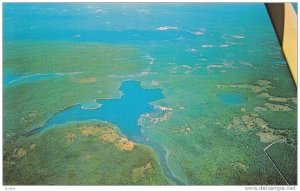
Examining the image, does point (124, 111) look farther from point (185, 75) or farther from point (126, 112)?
point (185, 75)

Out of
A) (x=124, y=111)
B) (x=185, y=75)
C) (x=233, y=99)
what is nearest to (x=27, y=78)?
(x=124, y=111)

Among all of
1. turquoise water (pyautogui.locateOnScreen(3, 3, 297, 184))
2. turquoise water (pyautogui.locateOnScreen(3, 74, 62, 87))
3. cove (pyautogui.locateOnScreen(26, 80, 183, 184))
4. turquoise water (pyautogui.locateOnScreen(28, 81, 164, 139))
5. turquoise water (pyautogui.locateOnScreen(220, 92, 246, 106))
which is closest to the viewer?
turquoise water (pyautogui.locateOnScreen(3, 3, 297, 184))

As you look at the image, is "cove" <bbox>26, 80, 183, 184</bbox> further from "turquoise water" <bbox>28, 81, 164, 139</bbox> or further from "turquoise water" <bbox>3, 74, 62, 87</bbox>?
"turquoise water" <bbox>3, 74, 62, 87</bbox>

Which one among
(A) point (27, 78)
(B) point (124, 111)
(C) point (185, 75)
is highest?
(A) point (27, 78)

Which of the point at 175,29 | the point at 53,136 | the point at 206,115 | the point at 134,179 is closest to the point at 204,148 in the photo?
the point at 206,115

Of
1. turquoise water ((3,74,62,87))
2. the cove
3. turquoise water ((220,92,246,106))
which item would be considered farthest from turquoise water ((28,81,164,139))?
turquoise water ((220,92,246,106))

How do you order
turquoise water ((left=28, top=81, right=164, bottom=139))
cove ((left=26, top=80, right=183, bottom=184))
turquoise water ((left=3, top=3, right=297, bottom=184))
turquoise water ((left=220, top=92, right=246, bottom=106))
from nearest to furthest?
turquoise water ((left=3, top=3, right=297, bottom=184)) → cove ((left=26, top=80, right=183, bottom=184)) → turquoise water ((left=28, top=81, right=164, bottom=139)) → turquoise water ((left=220, top=92, right=246, bottom=106))

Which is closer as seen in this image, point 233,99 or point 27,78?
point 27,78
